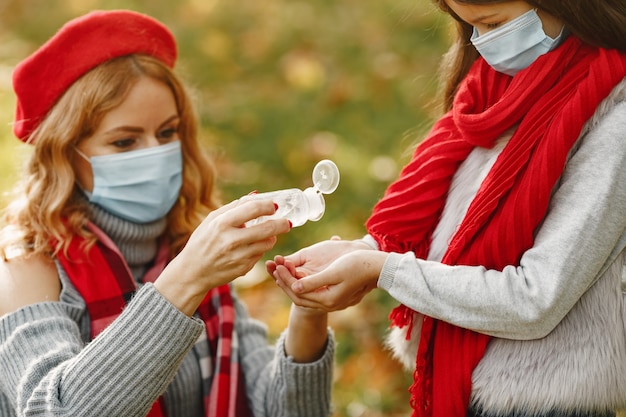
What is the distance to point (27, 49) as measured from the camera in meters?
7.68

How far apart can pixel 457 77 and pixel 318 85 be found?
5.34m

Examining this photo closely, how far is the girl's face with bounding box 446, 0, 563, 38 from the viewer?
1.88 m

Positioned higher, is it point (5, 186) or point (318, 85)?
point (5, 186)

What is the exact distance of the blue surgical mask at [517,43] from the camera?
1.87 m

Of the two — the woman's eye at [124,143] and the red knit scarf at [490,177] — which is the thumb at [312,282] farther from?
the woman's eye at [124,143]

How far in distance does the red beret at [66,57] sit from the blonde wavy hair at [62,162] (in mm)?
32

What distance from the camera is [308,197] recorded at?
2039 mm

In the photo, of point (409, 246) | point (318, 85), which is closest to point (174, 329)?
point (409, 246)

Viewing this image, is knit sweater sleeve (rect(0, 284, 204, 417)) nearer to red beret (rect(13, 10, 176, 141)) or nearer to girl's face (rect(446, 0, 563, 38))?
red beret (rect(13, 10, 176, 141))

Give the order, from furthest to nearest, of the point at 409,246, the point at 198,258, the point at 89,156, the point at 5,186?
the point at 5,186
the point at 89,156
the point at 409,246
the point at 198,258

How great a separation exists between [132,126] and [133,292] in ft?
1.87

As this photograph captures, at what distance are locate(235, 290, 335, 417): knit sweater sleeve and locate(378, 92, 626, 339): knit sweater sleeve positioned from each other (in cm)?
74

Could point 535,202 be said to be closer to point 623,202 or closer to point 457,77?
point 623,202

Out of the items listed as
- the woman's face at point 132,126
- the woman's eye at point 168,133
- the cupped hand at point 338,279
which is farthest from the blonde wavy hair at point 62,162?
the cupped hand at point 338,279
